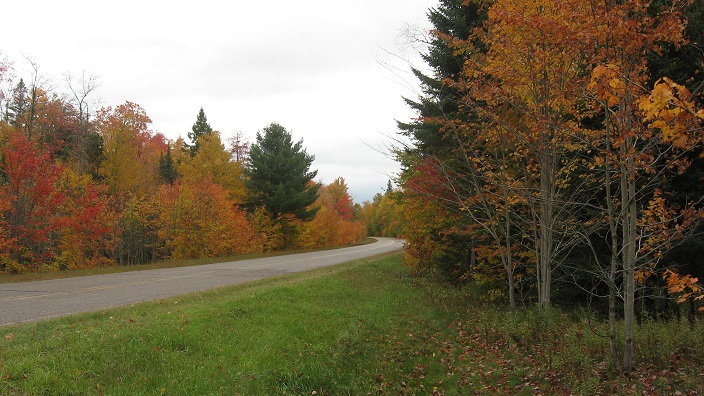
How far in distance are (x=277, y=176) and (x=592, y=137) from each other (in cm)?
3090

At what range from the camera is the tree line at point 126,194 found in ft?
57.1

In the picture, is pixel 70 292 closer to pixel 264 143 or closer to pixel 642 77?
pixel 642 77

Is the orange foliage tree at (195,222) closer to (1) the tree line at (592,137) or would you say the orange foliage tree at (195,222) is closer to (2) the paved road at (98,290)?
(2) the paved road at (98,290)

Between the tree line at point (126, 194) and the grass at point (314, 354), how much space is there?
460 inches

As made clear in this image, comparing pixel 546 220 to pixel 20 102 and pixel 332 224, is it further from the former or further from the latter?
pixel 332 224

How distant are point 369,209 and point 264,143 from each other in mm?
58813

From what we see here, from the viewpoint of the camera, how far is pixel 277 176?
35656mm

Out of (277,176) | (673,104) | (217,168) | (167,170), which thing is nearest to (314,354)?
(673,104)

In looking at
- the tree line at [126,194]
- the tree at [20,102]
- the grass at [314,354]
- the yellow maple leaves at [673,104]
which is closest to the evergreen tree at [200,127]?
the tree line at [126,194]

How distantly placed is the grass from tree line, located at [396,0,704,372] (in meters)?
0.58

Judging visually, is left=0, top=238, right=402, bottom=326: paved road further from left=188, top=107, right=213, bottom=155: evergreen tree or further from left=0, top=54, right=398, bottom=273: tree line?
left=188, top=107, right=213, bottom=155: evergreen tree

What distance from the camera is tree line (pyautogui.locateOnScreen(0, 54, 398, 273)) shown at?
1739 centimetres

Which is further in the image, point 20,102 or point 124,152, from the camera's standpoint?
point 124,152

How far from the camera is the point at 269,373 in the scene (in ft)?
18.9
